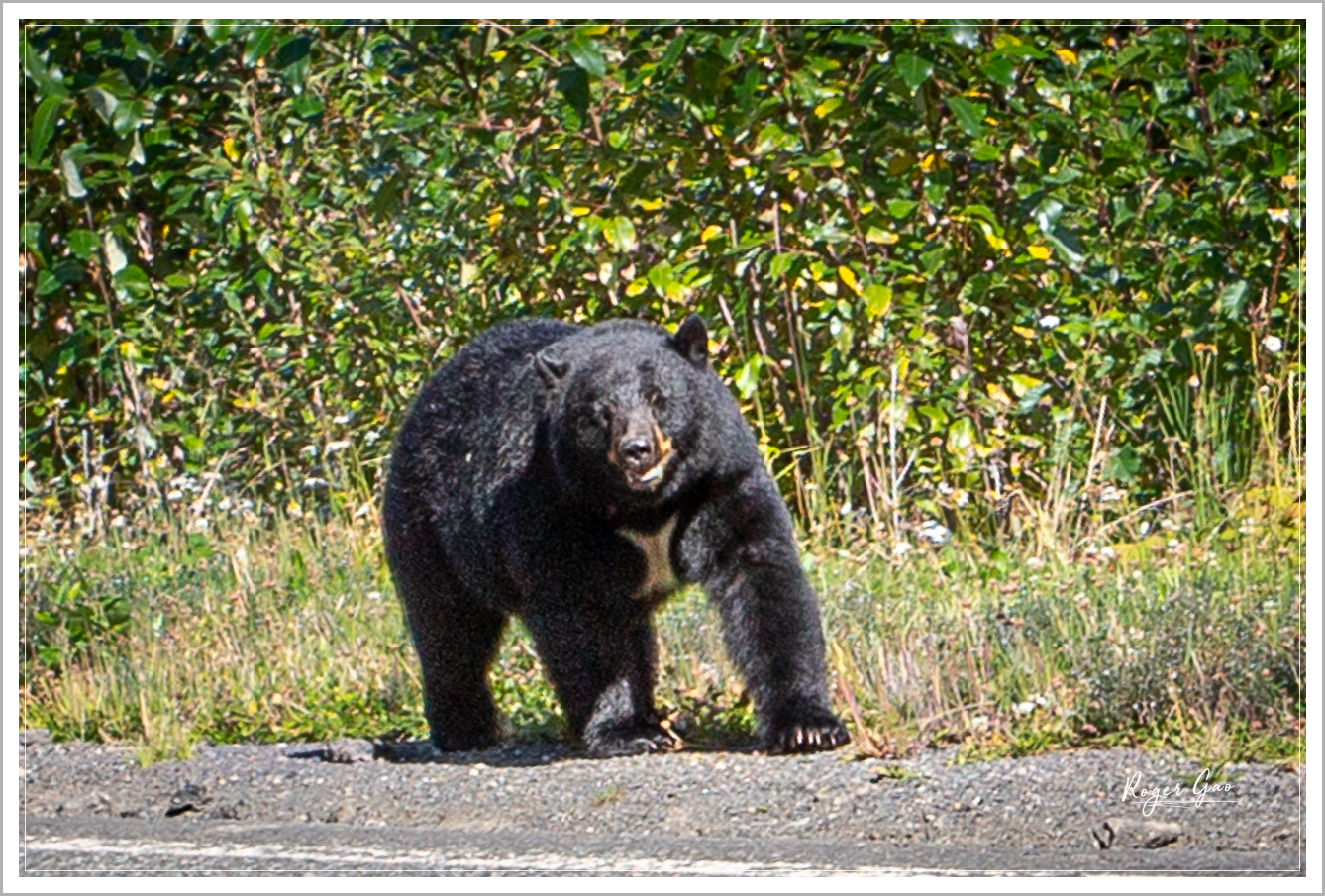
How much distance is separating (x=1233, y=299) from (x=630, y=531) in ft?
9.23

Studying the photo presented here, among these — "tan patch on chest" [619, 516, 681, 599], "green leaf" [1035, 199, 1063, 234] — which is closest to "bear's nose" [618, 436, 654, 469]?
"tan patch on chest" [619, 516, 681, 599]

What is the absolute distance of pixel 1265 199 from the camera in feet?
24.8

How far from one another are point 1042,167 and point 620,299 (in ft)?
5.82

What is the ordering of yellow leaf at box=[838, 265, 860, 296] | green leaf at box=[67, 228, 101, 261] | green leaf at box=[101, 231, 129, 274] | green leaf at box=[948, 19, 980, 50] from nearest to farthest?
green leaf at box=[948, 19, 980, 50] → green leaf at box=[67, 228, 101, 261] → yellow leaf at box=[838, 265, 860, 296] → green leaf at box=[101, 231, 129, 274]

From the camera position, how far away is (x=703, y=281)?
7887 mm

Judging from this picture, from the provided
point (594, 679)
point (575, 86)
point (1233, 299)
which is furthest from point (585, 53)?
point (1233, 299)

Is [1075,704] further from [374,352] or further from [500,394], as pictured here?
[374,352]

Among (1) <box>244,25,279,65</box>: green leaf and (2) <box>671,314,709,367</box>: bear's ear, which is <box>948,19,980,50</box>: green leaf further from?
(1) <box>244,25,279,65</box>: green leaf

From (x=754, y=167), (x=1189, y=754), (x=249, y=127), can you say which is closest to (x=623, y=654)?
(x=1189, y=754)

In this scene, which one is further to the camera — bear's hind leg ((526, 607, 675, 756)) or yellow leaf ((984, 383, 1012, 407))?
yellow leaf ((984, 383, 1012, 407))

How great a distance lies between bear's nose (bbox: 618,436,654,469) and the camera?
5.79 m

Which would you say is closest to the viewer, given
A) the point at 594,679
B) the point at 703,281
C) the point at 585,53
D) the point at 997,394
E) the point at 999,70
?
the point at 594,679

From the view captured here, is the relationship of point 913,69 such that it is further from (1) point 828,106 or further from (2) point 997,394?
(2) point 997,394

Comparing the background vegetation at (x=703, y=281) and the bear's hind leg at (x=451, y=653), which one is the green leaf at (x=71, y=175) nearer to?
the background vegetation at (x=703, y=281)
